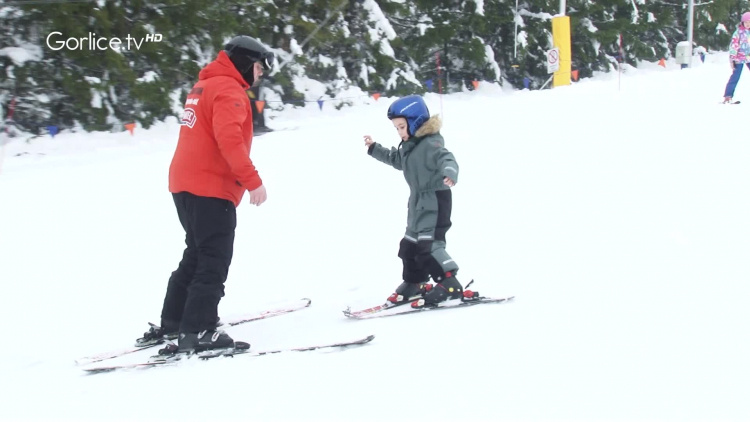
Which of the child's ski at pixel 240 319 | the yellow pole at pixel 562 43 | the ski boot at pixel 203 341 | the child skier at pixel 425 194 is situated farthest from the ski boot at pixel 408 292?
the yellow pole at pixel 562 43

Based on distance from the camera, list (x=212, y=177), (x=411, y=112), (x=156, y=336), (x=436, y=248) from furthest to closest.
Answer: (x=436, y=248), (x=411, y=112), (x=156, y=336), (x=212, y=177)

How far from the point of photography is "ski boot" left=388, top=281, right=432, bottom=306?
16.3ft

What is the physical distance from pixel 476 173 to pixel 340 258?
10.4 ft

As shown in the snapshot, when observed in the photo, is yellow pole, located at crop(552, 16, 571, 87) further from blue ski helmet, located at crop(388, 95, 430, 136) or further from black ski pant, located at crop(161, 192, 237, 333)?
black ski pant, located at crop(161, 192, 237, 333)

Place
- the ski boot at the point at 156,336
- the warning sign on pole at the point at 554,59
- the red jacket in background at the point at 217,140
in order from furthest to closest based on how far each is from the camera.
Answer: the warning sign on pole at the point at 554,59 < the ski boot at the point at 156,336 < the red jacket in background at the point at 217,140

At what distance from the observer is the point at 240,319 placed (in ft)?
15.8

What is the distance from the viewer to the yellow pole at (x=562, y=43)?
17562 millimetres

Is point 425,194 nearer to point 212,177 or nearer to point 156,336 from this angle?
point 212,177

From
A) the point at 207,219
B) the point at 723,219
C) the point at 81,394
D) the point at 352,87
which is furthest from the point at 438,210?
the point at 352,87

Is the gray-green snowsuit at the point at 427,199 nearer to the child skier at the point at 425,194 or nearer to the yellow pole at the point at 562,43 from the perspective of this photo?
the child skier at the point at 425,194

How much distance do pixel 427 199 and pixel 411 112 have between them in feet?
1.92

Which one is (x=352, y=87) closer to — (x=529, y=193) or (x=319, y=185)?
(x=319, y=185)

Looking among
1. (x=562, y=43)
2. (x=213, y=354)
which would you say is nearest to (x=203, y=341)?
(x=213, y=354)

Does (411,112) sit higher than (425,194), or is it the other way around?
(411,112)
